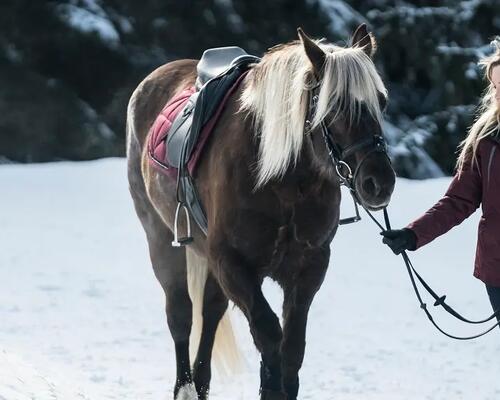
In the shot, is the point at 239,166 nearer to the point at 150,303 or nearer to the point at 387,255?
the point at 150,303

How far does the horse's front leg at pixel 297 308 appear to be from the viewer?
161 inches

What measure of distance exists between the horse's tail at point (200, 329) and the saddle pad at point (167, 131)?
1.64 ft

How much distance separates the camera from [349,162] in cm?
357

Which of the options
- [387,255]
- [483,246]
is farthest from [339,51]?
[387,255]

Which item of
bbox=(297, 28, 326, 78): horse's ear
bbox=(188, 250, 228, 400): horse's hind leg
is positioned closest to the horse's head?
bbox=(297, 28, 326, 78): horse's ear

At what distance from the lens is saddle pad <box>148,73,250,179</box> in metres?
4.39

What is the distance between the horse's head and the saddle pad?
0.70 metres

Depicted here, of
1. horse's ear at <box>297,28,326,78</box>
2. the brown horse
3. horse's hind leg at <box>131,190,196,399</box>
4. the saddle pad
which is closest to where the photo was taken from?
the brown horse

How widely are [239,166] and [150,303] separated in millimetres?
3722

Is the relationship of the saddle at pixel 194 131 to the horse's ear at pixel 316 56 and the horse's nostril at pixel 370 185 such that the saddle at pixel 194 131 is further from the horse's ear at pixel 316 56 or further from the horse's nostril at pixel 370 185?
the horse's nostril at pixel 370 185

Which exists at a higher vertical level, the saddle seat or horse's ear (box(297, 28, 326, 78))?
horse's ear (box(297, 28, 326, 78))

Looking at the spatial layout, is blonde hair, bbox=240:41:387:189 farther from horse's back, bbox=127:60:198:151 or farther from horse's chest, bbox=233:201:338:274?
horse's back, bbox=127:60:198:151

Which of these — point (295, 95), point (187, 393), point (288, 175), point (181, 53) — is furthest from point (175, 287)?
point (181, 53)

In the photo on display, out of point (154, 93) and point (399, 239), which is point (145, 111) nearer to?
point (154, 93)
